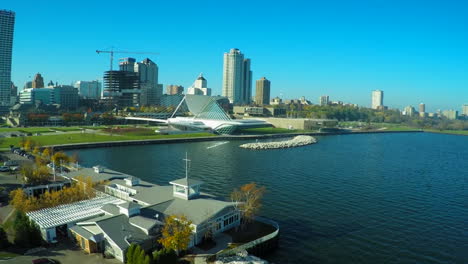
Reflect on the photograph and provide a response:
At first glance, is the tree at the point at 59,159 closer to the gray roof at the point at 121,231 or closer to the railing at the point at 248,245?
the gray roof at the point at 121,231

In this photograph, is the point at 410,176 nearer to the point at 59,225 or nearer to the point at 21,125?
the point at 59,225

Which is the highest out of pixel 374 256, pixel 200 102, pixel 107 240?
pixel 200 102

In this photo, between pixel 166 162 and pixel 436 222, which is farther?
pixel 166 162

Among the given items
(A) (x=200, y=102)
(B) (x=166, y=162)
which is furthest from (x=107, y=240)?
(A) (x=200, y=102)

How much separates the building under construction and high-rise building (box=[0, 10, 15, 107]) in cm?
3746

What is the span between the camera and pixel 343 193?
32250 mm

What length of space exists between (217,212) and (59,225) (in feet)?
28.1

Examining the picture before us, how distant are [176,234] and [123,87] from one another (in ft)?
501

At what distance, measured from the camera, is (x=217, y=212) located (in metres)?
19.9

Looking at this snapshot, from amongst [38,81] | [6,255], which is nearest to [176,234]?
[6,255]

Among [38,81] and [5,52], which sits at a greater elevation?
[5,52]

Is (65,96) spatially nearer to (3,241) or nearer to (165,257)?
(3,241)

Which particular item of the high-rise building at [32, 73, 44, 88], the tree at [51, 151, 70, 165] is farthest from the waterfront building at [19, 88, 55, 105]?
the tree at [51, 151, 70, 165]

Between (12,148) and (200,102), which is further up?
(200,102)
